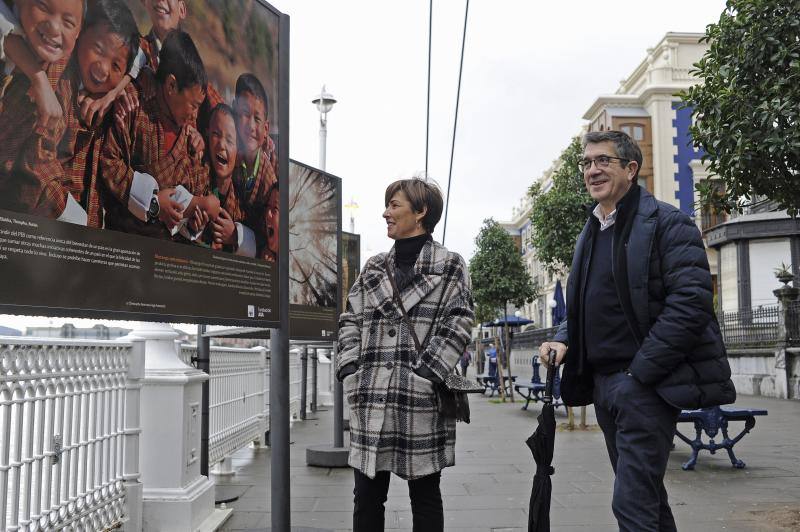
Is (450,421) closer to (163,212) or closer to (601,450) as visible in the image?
(163,212)

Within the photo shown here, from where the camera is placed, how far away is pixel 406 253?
12.6 ft

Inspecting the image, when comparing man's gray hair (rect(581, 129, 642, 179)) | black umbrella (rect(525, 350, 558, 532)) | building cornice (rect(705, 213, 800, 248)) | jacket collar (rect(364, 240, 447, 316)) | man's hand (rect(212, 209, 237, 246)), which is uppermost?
building cornice (rect(705, 213, 800, 248))

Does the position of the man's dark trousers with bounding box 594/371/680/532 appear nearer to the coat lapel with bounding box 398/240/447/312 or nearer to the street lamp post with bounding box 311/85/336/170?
the coat lapel with bounding box 398/240/447/312

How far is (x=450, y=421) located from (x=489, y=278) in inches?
927

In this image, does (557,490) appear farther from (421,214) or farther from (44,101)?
(44,101)

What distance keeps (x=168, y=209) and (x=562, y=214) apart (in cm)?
1500

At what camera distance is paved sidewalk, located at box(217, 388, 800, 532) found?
575 centimetres

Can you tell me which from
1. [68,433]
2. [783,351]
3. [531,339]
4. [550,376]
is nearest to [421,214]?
[550,376]

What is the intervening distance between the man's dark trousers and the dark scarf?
42.7 inches

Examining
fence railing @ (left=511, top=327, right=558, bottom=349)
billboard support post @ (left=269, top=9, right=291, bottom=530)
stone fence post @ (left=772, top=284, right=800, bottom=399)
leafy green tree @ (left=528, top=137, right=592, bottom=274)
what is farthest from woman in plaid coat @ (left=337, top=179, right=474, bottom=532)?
fence railing @ (left=511, top=327, right=558, bottom=349)

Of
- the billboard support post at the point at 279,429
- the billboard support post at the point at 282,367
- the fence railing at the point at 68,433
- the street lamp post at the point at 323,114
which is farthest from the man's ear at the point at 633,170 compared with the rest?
the street lamp post at the point at 323,114

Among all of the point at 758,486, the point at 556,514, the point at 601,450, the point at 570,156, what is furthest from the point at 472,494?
the point at 570,156

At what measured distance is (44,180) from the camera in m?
2.38

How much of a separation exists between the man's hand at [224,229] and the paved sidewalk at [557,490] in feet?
8.80
